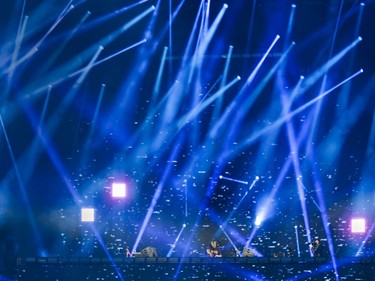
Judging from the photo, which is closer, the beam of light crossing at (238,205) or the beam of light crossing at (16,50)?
the beam of light crossing at (16,50)

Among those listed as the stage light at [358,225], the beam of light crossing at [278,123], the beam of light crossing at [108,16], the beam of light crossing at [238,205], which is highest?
the beam of light crossing at [108,16]

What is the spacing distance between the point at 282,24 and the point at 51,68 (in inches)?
116

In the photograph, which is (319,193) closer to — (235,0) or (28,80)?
Answer: (235,0)

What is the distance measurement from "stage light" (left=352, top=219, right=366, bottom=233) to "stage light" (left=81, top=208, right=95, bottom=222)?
10.8ft

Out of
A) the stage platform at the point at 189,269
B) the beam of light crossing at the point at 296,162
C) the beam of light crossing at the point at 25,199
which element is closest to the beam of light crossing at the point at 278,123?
the beam of light crossing at the point at 296,162

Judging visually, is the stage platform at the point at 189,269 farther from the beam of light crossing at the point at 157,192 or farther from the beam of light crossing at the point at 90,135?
the beam of light crossing at the point at 90,135

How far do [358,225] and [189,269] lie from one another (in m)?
2.49

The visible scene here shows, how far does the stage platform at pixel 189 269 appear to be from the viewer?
5996 millimetres

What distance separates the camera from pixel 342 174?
7.48 metres

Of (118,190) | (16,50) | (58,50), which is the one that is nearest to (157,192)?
(118,190)

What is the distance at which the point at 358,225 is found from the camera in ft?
24.4

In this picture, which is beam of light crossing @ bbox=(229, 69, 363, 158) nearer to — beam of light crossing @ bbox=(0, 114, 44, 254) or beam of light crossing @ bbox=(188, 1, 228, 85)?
beam of light crossing @ bbox=(188, 1, 228, 85)

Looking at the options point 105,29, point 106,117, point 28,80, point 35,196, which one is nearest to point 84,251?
point 35,196

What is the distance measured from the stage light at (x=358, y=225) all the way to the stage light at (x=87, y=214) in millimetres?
3281
